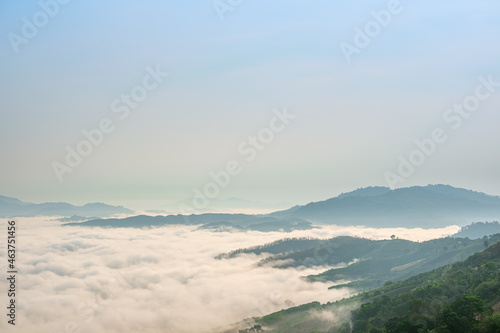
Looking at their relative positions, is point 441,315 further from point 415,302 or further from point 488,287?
point 488,287

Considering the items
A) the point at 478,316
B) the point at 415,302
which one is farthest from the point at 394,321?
the point at 478,316

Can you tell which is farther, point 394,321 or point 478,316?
point 394,321

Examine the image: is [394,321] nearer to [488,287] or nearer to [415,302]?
[415,302]

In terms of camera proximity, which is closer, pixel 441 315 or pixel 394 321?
pixel 441 315

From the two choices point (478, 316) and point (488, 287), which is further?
point (488, 287)

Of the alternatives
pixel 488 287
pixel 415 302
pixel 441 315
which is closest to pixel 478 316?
pixel 441 315

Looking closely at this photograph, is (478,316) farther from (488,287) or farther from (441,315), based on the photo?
(488,287)
